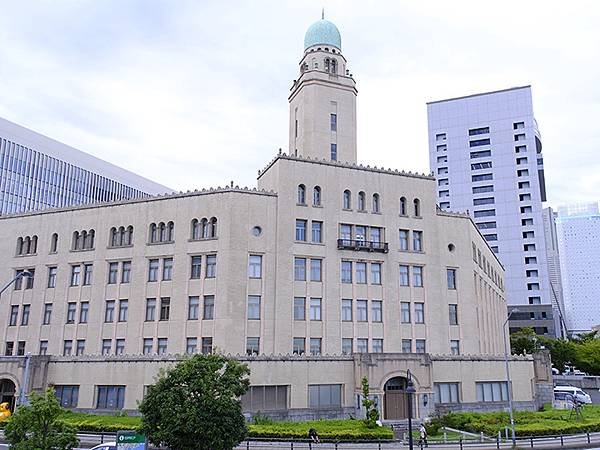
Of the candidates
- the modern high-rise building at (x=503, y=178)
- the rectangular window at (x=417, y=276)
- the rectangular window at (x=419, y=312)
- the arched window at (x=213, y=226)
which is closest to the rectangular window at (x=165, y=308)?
the arched window at (x=213, y=226)

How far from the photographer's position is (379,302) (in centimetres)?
5200

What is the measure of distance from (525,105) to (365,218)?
7817 cm

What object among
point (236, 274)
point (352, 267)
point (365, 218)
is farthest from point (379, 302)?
point (236, 274)

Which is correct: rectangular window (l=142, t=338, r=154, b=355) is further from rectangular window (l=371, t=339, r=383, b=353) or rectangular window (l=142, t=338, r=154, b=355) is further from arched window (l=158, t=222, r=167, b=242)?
rectangular window (l=371, t=339, r=383, b=353)

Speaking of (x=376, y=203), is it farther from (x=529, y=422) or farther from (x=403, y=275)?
(x=529, y=422)

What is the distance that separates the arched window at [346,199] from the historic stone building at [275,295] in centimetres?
10

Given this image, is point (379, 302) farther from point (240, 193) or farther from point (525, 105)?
point (525, 105)

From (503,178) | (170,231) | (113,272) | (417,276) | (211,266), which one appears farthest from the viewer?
(503,178)

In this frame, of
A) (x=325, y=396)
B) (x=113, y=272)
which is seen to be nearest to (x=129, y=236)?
(x=113, y=272)

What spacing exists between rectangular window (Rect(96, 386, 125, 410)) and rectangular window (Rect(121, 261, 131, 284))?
10552 mm

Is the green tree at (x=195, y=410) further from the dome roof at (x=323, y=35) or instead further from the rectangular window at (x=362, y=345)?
the dome roof at (x=323, y=35)

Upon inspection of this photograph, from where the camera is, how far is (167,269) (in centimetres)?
5044

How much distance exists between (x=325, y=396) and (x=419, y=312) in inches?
534

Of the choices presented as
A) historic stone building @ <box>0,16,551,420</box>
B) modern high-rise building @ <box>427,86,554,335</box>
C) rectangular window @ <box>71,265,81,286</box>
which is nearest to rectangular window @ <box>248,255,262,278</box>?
historic stone building @ <box>0,16,551,420</box>
